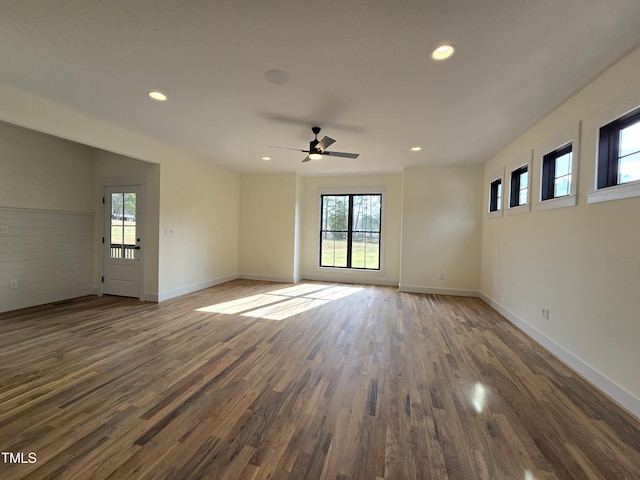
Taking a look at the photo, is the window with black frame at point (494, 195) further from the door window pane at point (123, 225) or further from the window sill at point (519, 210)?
the door window pane at point (123, 225)

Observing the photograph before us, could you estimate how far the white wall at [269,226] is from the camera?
21.9ft

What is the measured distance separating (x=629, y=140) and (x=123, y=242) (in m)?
6.92

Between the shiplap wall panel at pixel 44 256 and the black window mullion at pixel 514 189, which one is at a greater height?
the black window mullion at pixel 514 189

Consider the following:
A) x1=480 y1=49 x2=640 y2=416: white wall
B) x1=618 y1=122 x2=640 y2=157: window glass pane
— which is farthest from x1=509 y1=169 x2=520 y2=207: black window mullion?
x1=618 y1=122 x2=640 y2=157: window glass pane

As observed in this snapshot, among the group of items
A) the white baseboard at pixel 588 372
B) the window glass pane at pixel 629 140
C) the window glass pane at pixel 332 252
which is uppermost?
the window glass pane at pixel 629 140

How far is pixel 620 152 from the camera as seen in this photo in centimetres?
230

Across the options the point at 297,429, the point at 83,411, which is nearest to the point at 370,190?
the point at 297,429

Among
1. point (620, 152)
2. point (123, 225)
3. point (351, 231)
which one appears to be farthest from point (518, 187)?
point (123, 225)

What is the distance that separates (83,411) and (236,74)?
9.78 ft

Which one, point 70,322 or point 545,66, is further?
point 70,322

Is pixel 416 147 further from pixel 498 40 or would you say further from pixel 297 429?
pixel 297 429

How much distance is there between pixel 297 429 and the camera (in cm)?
177

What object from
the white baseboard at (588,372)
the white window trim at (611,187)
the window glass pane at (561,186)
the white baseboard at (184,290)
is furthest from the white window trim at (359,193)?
the white window trim at (611,187)

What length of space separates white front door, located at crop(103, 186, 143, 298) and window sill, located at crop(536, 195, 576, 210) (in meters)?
6.18
